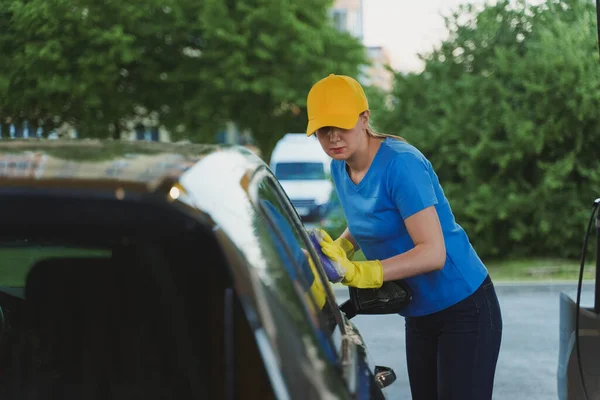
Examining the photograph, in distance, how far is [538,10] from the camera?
45.6 feet

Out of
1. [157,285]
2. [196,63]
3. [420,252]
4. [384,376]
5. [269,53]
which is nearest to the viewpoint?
[157,285]

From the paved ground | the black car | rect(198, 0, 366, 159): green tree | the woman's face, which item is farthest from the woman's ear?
rect(198, 0, 366, 159): green tree

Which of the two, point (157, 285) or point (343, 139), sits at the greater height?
point (343, 139)

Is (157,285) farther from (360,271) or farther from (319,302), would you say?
(360,271)

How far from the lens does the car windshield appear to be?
93.2 ft

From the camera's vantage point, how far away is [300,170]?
2873 cm

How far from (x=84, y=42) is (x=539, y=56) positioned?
11737 millimetres

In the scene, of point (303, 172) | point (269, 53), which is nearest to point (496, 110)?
point (269, 53)

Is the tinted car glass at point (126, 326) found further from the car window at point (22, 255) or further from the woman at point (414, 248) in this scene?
the woman at point (414, 248)

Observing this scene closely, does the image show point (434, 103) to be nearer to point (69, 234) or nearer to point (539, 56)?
point (539, 56)

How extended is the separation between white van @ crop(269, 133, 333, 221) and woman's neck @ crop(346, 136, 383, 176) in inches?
925

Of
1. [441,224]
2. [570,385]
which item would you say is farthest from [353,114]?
[570,385]

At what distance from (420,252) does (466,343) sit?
40 centimetres

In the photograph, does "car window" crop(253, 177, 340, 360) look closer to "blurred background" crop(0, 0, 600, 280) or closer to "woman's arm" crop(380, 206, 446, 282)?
"woman's arm" crop(380, 206, 446, 282)
